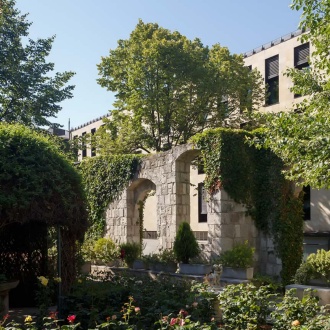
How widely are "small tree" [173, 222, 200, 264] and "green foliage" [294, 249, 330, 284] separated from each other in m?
4.58

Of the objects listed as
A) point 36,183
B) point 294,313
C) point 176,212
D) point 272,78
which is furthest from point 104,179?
point 294,313

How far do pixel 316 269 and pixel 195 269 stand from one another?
4.57 meters

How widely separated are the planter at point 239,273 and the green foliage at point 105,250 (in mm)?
5201

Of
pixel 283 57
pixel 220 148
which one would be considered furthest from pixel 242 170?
pixel 283 57

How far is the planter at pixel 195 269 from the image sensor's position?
1416cm

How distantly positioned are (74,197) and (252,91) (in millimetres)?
18300

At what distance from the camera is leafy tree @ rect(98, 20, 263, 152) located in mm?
23641

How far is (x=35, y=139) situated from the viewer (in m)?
9.35

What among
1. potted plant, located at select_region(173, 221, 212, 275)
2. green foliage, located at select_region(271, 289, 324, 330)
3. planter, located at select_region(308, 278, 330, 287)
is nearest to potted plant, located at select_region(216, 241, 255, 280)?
potted plant, located at select_region(173, 221, 212, 275)

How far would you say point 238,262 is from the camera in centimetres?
1371

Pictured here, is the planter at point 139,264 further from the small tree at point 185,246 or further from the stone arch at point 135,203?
the stone arch at point 135,203

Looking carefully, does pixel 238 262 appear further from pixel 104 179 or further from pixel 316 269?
pixel 104 179

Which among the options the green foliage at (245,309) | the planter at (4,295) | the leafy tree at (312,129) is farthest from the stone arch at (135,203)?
the green foliage at (245,309)

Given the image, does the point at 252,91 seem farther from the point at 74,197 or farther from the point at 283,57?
the point at 74,197
